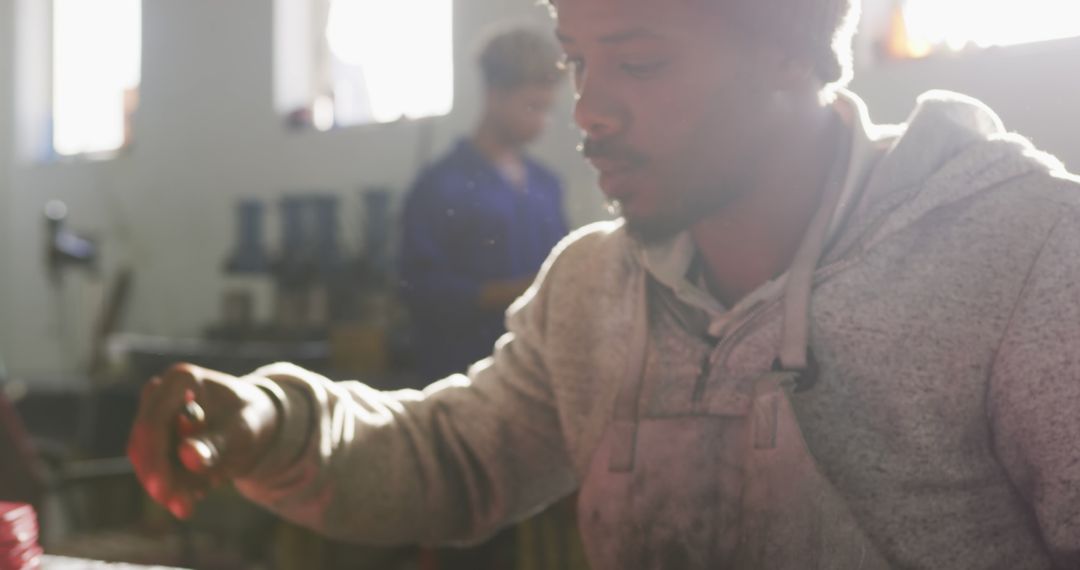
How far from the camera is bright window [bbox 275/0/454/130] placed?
1894mm

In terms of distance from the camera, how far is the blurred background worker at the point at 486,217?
1102 mm

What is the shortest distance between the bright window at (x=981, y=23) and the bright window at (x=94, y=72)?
9.95 ft

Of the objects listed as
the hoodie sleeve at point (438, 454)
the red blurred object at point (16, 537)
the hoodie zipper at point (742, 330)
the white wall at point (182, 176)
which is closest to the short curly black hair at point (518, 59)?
the hoodie sleeve at point (438, 454)

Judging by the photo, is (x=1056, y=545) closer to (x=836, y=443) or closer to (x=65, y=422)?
(x=836, y=443)

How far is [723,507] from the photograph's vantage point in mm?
713

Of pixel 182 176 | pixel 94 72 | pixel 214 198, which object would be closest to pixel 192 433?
pixel 214 198

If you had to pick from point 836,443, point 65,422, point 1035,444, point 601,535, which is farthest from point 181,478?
point 65,422

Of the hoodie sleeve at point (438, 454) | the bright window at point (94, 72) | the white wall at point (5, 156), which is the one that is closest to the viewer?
the hoodie sleeve at point (438, 454)

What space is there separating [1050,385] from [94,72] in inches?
153

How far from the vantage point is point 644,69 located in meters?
0.71

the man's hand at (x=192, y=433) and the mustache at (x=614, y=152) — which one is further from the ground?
the mustache at (x=614, y=152)

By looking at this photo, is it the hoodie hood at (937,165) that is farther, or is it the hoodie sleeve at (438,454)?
the hoodie sleeve at (438,454)

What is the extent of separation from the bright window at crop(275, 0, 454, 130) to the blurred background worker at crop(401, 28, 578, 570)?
0.45m

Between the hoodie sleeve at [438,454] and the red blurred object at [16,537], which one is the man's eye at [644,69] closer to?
the hoodie sleeve at [438,454]
